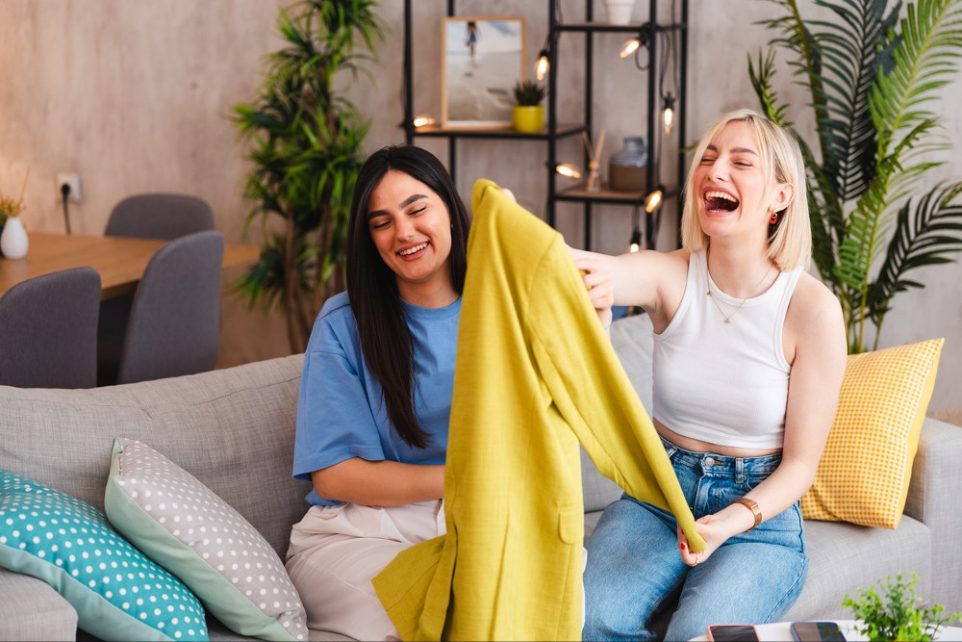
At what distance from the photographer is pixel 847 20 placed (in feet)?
10.7

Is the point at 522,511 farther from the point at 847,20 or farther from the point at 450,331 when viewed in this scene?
the point at 847,20

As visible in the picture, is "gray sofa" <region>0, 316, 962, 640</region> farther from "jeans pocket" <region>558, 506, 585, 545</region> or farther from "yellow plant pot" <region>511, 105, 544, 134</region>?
"yellow plant pot" <region>511, 105, 544, 134</region>

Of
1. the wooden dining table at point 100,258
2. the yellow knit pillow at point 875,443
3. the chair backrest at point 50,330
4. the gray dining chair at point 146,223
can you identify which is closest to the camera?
the yellow knit pillow at point 875,443

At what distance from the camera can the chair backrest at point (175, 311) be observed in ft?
10.2

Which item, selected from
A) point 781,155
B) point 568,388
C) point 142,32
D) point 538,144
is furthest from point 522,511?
point 142,32

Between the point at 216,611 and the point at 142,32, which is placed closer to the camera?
the point at 216,611

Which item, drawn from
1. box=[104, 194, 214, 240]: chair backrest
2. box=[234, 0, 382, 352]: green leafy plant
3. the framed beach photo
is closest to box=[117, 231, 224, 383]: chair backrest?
box=[104, 194, 214, 240]: chair backrest

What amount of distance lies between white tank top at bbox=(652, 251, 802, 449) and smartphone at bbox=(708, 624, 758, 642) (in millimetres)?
435

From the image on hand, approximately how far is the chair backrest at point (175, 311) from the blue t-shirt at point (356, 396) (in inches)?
51.0

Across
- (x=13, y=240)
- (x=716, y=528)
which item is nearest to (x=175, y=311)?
(x=13, y=240)

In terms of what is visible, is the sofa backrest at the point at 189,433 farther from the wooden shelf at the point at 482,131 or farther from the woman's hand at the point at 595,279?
the wooden shelf at the point at 482,131

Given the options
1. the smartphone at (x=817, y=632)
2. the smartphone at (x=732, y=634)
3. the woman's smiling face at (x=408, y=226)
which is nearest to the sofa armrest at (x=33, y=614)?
the woman's smiling face at (x=408, y=226)

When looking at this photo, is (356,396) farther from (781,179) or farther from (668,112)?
(668,112)

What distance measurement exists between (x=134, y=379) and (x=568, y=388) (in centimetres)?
195
